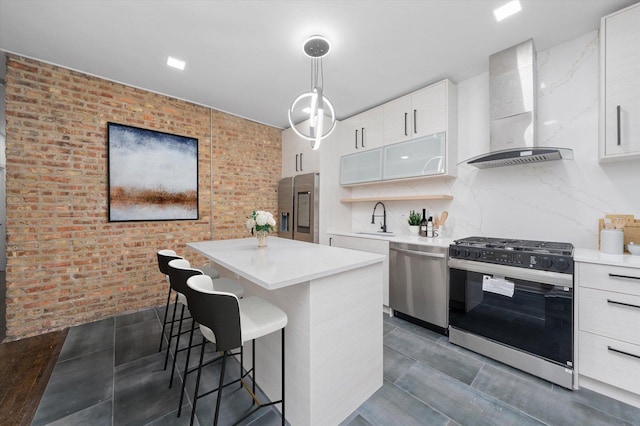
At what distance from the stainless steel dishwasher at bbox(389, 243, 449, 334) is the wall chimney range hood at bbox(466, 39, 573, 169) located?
1.06m

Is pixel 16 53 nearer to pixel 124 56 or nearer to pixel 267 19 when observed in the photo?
pixel 124 56

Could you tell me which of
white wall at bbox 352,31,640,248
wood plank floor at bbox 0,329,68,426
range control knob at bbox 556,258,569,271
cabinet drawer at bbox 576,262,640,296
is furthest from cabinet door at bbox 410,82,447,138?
wood plank floor at bbox 0,329,68,426

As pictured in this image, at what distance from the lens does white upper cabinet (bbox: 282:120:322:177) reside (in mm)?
3973

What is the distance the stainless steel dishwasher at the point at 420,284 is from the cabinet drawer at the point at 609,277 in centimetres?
93

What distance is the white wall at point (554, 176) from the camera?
215 centimetres

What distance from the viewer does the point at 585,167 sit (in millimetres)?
2207

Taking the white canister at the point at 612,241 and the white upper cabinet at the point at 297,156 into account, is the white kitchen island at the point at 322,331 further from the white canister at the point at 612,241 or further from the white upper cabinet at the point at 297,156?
the white upper cabinet at the point at 297,156

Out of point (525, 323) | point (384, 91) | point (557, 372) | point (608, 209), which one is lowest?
point (557, 372)

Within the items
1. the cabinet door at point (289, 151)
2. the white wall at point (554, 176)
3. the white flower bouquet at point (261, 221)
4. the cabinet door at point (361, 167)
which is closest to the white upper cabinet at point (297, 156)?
the cabinet door at point (289, 151)

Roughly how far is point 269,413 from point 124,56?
3393 mm

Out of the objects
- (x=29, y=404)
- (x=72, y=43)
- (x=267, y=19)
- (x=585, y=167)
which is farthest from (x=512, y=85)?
(x=29, y=404)

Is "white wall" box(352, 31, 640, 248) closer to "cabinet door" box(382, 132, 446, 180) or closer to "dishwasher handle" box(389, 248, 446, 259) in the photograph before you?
"cabinet door" box(382, 132, 446, 180)

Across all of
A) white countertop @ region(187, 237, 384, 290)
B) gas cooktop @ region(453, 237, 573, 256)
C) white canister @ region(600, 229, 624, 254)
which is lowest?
white countertop @ region(187, 237, 384, 290)

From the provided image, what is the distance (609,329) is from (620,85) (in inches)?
69.0
